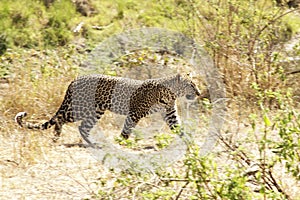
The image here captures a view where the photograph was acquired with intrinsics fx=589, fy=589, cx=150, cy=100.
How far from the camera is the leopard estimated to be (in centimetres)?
643

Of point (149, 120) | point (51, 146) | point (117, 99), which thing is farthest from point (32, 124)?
point (149, 120)

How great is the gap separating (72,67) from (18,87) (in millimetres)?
868

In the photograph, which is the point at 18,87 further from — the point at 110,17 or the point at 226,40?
the point at 110,17

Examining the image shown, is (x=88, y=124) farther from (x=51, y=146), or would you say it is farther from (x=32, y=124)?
(x=51, y=146)

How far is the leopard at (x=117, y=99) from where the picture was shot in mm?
6426

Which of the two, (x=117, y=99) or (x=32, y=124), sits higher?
(x=117, y=99)

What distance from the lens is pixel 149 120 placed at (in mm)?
7078

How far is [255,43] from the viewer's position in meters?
7.30

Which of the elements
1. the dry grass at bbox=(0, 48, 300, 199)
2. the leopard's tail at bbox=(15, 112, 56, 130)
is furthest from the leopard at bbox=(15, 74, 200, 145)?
the dry grass at bbox=(0, 48, 300, 199)

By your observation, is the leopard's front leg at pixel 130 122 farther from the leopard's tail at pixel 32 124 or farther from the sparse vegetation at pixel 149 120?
the leopard's tail at pixel 32 124

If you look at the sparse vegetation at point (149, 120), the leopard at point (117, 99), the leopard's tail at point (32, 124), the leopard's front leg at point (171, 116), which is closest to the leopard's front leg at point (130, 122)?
the leopard at point (117, 99)

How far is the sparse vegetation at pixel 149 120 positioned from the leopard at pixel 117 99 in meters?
0.21

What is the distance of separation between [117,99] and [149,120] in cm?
73

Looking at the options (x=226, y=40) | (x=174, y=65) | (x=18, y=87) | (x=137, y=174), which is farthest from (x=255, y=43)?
(x=137, y=174)
